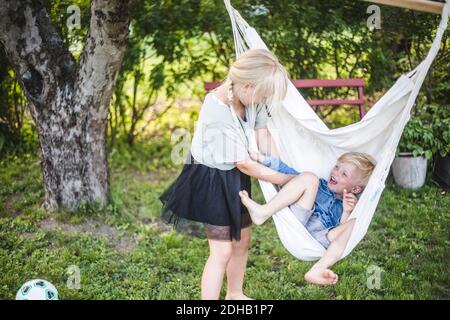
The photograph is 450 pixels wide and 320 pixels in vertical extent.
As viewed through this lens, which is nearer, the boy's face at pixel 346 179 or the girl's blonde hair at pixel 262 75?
the girl's blonde hair at pixel 262 75

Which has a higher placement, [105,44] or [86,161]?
[105,44]

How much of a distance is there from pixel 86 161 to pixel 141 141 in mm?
1563

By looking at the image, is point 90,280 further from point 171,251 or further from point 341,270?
point 341,270

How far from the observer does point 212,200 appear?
222 centimetres

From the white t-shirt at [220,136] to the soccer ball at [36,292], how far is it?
865 mm

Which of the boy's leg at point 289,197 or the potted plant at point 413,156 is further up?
the boy's leg at point 289,197

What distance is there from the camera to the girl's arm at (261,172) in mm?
2184

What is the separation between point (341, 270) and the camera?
2801 millimetres

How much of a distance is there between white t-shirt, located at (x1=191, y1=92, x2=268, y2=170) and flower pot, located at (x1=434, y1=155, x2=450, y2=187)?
2086mm

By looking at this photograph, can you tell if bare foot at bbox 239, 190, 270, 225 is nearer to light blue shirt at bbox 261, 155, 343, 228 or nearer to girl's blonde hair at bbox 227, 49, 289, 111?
light blue shirt at bbox 261, 155, 343, 228

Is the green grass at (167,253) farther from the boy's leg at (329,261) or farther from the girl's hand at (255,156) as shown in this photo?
the girl's hand at (255,156)

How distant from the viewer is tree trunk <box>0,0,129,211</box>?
9.89 feet

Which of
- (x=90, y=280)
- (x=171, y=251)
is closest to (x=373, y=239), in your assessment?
(x=171, y=251)

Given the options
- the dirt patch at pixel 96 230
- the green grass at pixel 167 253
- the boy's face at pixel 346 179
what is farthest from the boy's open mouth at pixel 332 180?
the dirt patch at pixel 96 230
